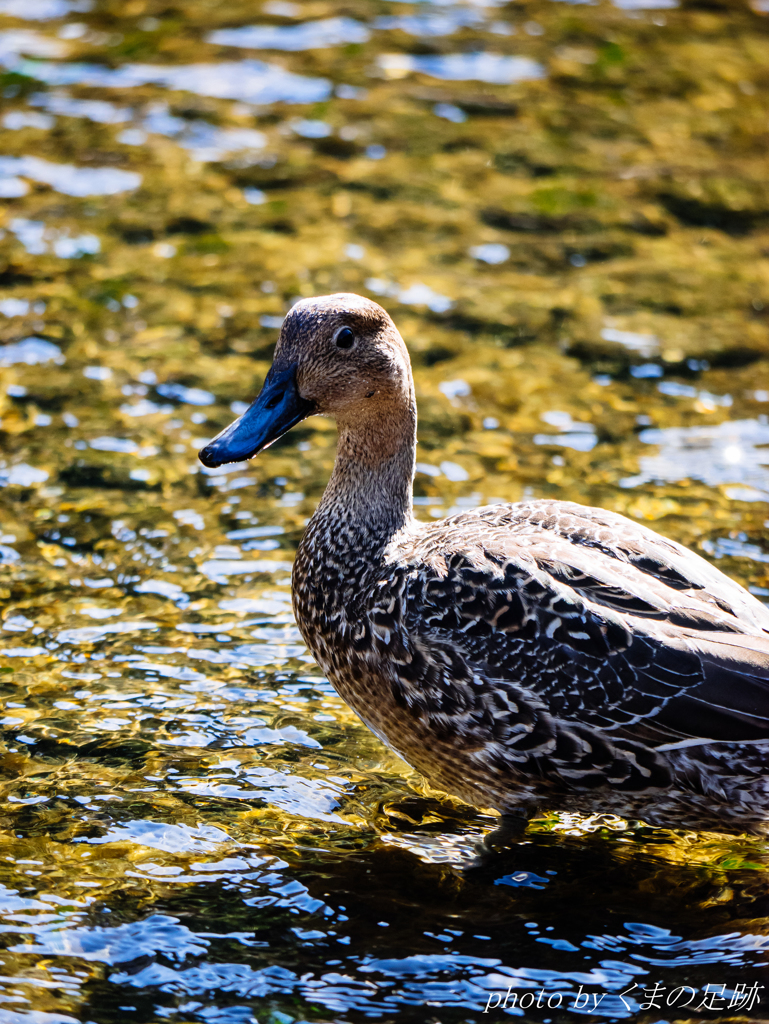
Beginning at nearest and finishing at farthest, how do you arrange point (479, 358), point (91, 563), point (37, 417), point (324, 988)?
point (324, 988) < point (91, 563) < point (37, 417) < point (479, 358)

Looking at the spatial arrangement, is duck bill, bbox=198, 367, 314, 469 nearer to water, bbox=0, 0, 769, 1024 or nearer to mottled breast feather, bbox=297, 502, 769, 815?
mottled breast feather, bbox=297, 502, 769, 815

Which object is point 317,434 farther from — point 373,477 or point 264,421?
point 264,421

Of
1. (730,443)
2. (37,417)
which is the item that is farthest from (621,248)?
(37,417)

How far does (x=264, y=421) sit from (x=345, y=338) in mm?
446

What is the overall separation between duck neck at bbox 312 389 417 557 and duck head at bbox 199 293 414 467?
2.8 inches

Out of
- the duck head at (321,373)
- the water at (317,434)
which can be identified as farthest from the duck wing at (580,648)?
the duck head at (321,373)

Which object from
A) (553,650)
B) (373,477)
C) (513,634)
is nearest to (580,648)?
(553,650)

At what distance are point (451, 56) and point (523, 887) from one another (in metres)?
8.69

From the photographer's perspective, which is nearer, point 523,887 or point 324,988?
point 324,988

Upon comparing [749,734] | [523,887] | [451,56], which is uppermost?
[451,56]

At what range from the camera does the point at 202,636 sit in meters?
5.53

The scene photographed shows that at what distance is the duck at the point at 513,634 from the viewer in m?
4.13

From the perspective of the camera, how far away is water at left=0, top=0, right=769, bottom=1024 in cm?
402

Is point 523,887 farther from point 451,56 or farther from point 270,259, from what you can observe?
point 451,56
